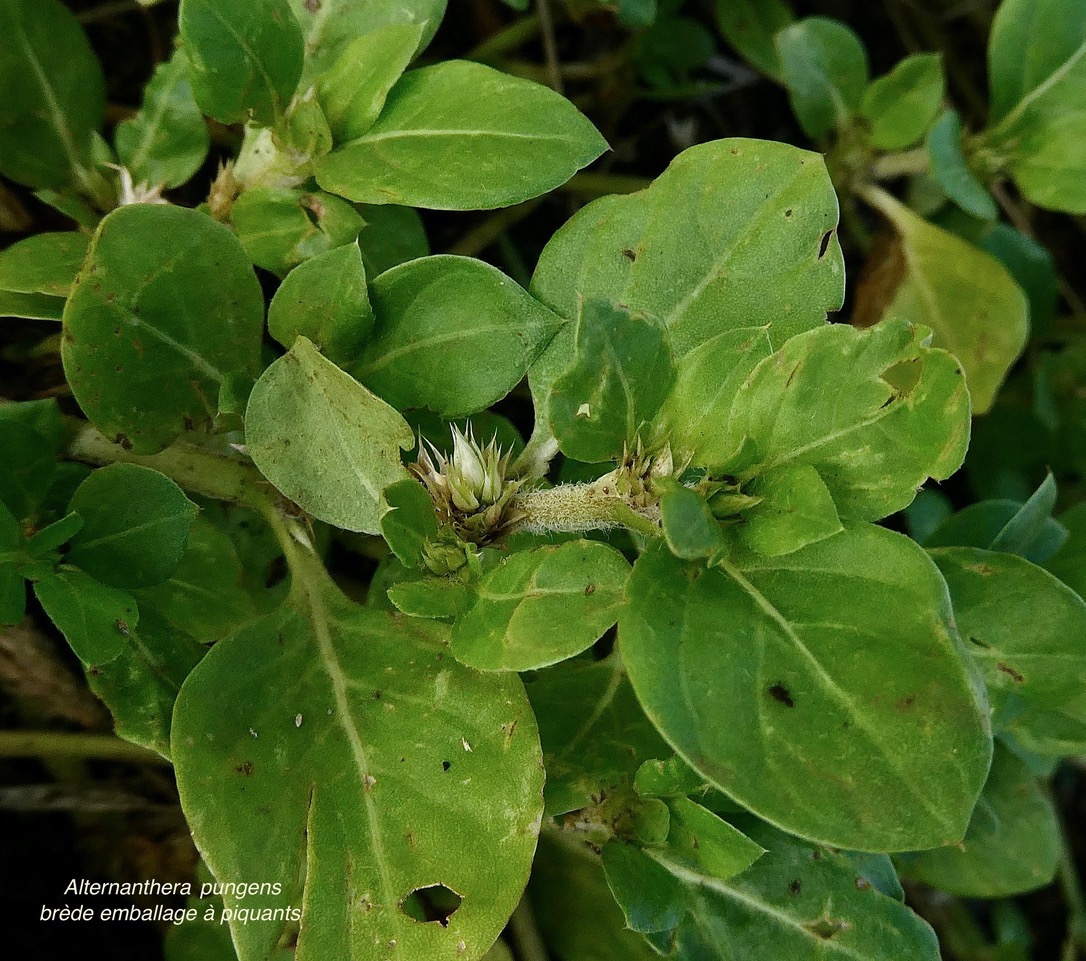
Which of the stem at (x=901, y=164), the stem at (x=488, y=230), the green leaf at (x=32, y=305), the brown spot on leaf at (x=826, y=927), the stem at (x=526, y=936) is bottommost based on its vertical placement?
the stem at (x=526, y=936)

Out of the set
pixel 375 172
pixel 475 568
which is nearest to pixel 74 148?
pixel 375 172

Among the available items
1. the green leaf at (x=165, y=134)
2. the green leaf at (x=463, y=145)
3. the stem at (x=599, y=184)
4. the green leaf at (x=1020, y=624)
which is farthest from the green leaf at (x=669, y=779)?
the stem at (x=599, y=184)

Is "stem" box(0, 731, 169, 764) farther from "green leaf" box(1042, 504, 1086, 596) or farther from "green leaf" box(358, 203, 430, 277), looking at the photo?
"green leaf" box(1042, 504, 1086, 596)

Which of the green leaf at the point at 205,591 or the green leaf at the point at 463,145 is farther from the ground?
the green leaf at the point at 463,145

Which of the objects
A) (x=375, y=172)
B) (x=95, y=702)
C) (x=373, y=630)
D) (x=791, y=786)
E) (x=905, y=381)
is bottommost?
(x=95, y=702)

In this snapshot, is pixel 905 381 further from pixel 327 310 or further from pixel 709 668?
pixel 327 310

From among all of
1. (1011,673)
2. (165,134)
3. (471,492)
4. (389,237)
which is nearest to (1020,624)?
(1011,673)

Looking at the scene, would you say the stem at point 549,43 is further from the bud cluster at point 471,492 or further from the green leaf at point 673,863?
the green leaf at point 673,863
